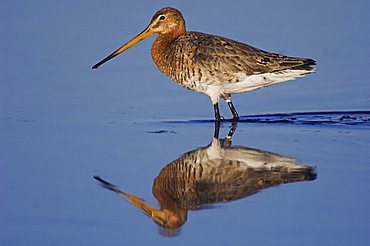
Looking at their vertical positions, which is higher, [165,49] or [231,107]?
[165,49]

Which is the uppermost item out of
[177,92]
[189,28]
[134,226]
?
[189,28]

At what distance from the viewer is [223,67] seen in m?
9.88

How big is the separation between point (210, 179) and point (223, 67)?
2.75 metres

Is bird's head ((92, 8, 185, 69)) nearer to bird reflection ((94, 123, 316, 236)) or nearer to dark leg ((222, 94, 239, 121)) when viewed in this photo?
dark leg ((222, 94, 239, 121))

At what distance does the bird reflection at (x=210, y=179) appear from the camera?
265 inches

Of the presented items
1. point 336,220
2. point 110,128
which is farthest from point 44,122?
point 336,220

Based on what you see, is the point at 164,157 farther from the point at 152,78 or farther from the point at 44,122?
the point at 152,78

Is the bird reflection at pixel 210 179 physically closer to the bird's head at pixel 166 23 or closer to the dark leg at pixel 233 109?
the dark leg at pixel 233 109

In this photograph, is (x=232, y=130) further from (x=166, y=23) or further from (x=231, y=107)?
(x=166, y=23)

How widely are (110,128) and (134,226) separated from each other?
10.2 ft

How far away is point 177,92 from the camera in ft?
36.2

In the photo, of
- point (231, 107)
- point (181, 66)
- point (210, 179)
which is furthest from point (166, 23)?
point (210, 179)

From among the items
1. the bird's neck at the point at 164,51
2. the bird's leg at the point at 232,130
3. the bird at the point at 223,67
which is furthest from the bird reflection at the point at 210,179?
the bird's neck at the point at 164,51

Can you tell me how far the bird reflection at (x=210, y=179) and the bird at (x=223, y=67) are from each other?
151cm
